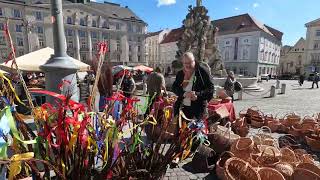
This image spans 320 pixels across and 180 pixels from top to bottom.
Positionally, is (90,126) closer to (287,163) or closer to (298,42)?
(287,163)

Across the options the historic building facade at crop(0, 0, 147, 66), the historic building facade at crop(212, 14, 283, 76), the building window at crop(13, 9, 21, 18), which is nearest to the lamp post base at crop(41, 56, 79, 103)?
the historic building facade at crop(0, 0, 147, 66)

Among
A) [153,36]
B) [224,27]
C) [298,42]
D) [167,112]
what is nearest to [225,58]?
[224,27]

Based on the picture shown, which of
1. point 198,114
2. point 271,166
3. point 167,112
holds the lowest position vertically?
point 271,166

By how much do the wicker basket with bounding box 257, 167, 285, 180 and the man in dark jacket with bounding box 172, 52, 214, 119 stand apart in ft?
3.50

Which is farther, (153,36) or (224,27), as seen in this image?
(153,36)

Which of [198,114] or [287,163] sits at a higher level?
[198,114]

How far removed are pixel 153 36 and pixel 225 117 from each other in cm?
6202

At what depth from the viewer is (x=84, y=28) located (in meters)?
47.6

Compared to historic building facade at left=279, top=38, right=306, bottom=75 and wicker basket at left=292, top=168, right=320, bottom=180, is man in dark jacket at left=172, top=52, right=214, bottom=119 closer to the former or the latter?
wicker basket at left=292, top=168, right=320, bottom=180

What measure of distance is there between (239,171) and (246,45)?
48.6 meters

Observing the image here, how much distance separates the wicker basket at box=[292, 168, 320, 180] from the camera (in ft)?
9.02

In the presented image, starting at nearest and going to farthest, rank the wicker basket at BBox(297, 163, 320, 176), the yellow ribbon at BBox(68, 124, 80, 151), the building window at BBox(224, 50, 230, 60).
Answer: the yellow ribbon at BBox(68, 124, 80, 151)
the wicker basket at BBox(297, 163, 320, 176)
the building window at BBox(224, 50, 230, 60)

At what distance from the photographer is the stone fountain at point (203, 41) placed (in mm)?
17188

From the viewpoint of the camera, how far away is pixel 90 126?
62.6 inches
